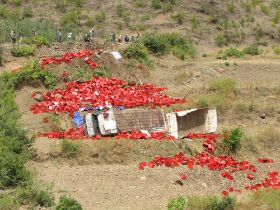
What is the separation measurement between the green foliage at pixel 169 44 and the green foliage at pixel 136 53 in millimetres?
1498

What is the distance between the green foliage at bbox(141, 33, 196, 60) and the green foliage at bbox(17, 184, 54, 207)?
46.8ft

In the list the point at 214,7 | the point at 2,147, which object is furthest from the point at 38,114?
the point at 214,7

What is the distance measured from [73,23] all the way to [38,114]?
13895mm

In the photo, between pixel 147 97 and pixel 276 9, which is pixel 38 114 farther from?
pixel 276 9

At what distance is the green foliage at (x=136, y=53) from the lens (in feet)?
70.0

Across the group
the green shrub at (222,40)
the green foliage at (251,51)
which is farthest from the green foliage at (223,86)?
the green shrub at (222,40)

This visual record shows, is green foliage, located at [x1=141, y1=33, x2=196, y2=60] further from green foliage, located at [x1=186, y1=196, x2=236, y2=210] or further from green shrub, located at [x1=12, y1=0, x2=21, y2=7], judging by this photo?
green foliage, located at [x1=186, y1=196, x2=236, y2=210]

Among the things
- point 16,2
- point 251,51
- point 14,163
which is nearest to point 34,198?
point 14,163

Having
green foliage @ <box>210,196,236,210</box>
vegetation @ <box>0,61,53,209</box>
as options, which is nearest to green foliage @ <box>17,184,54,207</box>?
vegetation @ <box>0,61,53,209</box>

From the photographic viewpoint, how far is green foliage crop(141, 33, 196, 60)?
2344 centimetres

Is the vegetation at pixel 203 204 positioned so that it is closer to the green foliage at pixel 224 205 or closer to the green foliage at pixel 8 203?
the green foliage at pixel 224 205

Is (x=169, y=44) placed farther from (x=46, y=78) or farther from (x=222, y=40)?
(x=46, y=78)

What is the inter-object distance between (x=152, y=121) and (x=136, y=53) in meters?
7.32

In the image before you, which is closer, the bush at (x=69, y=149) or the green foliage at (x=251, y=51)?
the bush at (x=69, y=149)
